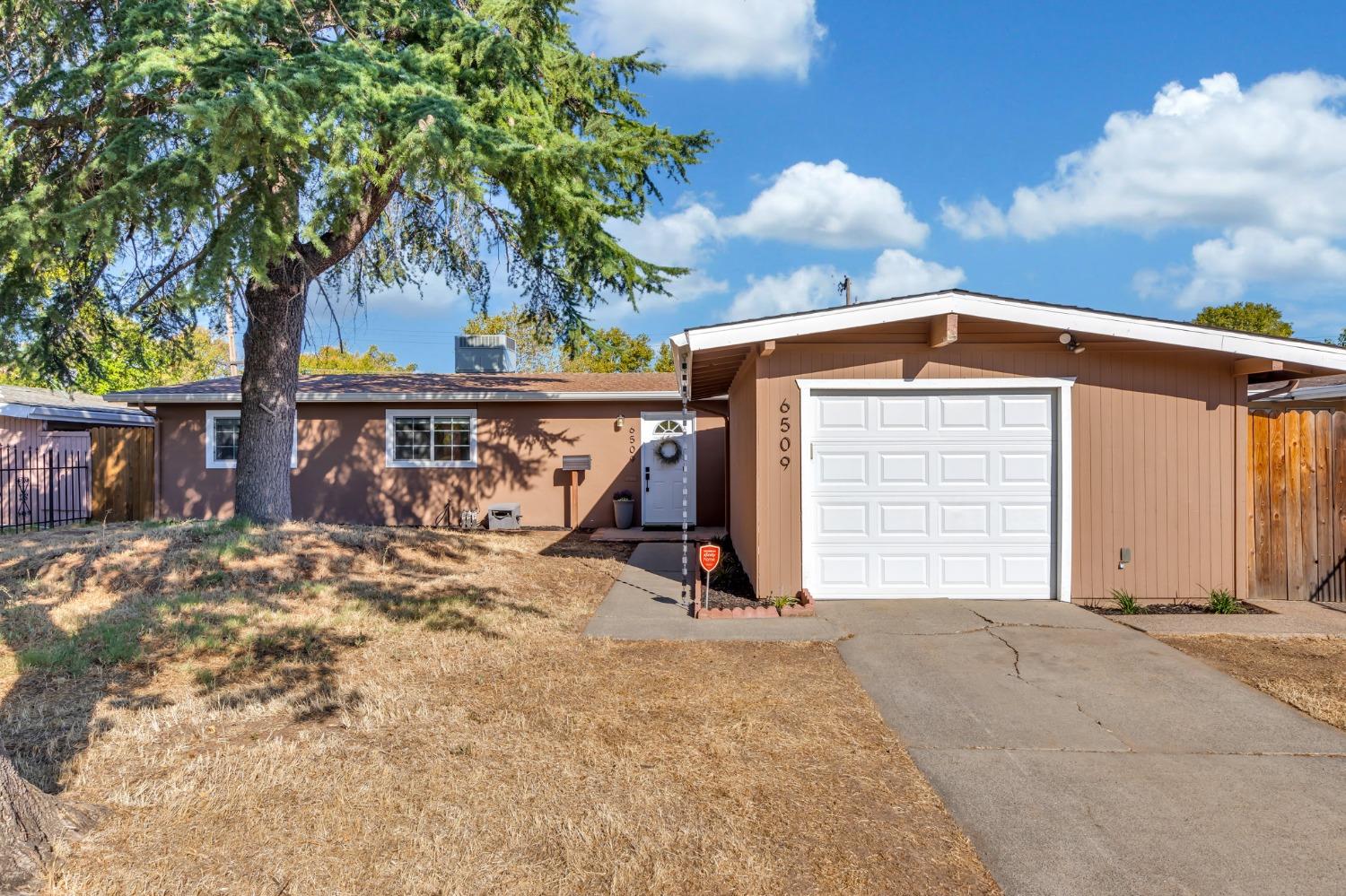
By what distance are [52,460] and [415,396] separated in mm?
6983

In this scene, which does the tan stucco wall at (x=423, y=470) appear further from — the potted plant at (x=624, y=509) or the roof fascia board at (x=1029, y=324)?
the roof fascia board at (x=1029, y=324)

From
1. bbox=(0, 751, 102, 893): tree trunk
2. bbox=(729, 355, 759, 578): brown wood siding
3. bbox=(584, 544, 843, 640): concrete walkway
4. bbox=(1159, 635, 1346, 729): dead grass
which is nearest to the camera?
bbox=(0, 751, 102, 893): tree trunk

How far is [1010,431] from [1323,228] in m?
26.5

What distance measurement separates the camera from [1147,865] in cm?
266

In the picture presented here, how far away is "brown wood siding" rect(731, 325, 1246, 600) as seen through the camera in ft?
22.8

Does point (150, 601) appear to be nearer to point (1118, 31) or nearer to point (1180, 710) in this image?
point (1180, 710)

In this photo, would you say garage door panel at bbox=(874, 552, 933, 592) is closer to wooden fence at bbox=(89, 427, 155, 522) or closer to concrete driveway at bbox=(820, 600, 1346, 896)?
concrete driveway at bbox=(820, 600, 1346, 896)

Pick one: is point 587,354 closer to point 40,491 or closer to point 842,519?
point 40,491

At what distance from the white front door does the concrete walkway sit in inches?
201

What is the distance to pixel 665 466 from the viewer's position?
1351 centimetres

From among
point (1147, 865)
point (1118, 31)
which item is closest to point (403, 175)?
point (1147, 865)

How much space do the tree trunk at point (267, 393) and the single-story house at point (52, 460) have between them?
460 centimetres

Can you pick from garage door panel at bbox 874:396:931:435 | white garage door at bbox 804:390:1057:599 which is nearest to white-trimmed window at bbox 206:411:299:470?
white garage door at bbox 804:390:1057:599

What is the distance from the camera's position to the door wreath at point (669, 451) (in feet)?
43.9
